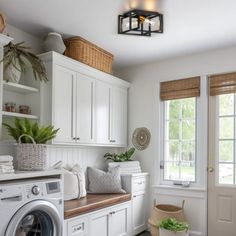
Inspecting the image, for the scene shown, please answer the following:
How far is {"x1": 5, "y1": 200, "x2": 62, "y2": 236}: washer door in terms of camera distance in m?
2.04

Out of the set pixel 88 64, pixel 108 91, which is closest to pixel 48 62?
pixel 88 64

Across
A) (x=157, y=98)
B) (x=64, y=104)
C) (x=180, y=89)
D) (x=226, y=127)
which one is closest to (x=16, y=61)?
(x=64, y=104)

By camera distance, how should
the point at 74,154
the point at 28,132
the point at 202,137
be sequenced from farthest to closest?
1. the point at 202,137
2. the point at 74,154
3. the point at 28,132

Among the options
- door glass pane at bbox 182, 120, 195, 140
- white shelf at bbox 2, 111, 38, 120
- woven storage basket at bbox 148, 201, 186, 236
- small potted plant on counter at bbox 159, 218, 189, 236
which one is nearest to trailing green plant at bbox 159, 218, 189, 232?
small potted plant on counter at bbox 159, 218, 189, 236

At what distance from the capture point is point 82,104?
11.1 ft

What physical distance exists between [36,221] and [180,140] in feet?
7.51

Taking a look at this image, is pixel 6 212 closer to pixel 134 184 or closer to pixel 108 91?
pixel 134 184

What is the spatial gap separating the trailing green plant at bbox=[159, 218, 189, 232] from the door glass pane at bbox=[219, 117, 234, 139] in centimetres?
121

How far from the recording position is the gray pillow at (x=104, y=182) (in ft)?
11.6

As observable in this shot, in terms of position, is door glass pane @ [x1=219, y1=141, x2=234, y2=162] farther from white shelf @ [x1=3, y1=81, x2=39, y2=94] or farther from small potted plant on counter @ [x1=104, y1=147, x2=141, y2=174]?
white shelf @ [x1=3, y1=81, x2=39, y2=94]

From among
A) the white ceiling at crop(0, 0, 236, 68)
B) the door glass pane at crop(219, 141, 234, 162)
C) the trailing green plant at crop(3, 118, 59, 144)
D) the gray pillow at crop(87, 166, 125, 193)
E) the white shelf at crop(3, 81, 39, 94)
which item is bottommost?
the gray pillow at crop(87, 166, 125, 193)

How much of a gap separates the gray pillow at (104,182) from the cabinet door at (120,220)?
0.78 ft

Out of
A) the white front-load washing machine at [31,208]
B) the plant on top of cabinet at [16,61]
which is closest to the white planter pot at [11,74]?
the plant on top of cabinet at [16,61]

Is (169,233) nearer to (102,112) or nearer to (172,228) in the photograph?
(172,228)
